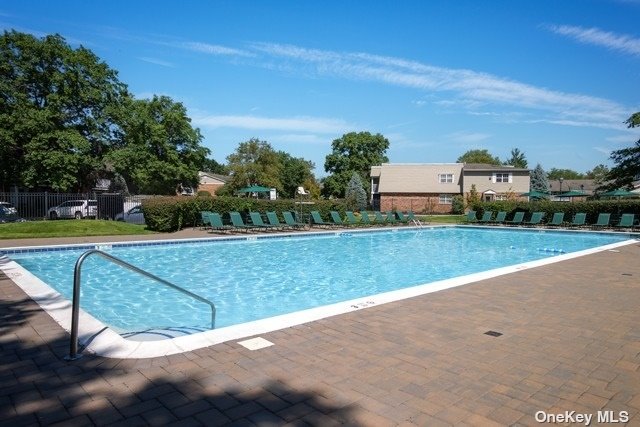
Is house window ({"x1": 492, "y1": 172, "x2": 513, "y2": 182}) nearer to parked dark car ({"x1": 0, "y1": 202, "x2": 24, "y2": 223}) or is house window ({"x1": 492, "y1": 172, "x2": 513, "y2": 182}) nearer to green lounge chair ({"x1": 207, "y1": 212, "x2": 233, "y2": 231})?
green lounge chair ({"x1": 207, "y1": 212, "x2": 233, "y2": 231})

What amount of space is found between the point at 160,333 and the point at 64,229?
15358 mm

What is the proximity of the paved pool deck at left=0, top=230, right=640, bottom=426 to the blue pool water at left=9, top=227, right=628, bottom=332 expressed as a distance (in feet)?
8.92

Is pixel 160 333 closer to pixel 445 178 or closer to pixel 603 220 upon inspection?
pixel 603 220

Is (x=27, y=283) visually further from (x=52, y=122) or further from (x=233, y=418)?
(x=52, y=122)

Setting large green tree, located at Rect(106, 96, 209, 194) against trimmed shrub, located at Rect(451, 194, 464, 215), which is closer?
large green tree, located at Rect(106, 96, 209, 194)

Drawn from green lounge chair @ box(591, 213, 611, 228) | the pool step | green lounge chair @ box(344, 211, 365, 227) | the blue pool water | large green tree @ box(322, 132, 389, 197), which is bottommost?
the blue pool water

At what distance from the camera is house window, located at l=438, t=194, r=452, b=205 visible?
46688mm

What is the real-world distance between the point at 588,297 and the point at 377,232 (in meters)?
16.4

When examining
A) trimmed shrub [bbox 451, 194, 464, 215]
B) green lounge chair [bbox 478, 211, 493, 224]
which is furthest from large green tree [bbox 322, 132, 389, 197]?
green lounge chair [bbox 478, 211, 493, 224]

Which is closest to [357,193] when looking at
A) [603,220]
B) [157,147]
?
[157,147]

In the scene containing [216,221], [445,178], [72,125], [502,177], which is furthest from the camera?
[445,178]

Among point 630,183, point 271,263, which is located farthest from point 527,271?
point 630,183

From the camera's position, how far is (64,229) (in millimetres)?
18578

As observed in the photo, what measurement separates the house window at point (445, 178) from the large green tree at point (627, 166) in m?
16.0
